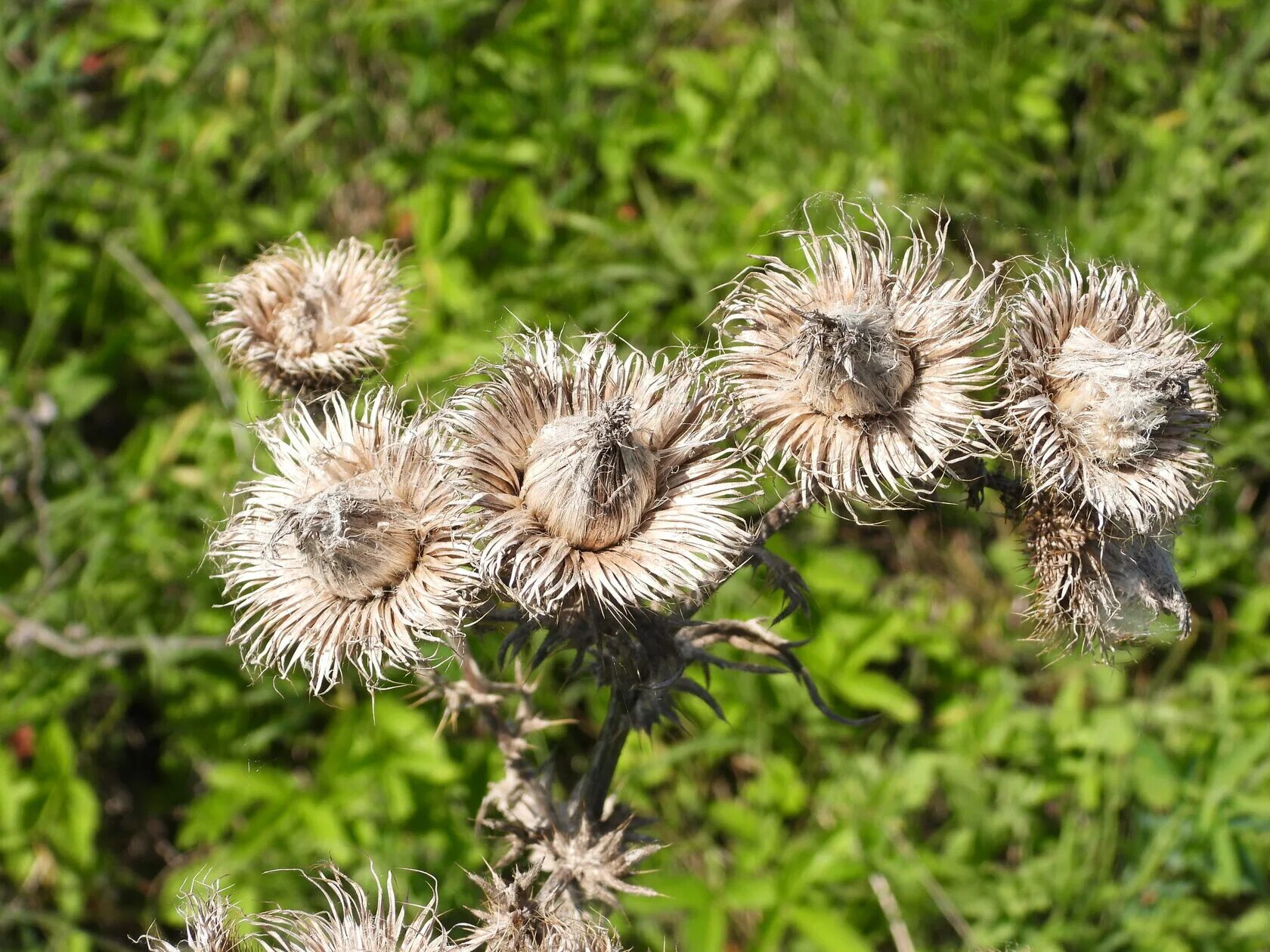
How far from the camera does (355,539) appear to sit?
2.12 meters

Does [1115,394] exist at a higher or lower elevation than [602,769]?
higher

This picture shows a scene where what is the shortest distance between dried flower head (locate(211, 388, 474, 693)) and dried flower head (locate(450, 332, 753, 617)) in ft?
0.33

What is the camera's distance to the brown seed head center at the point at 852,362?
2.12m

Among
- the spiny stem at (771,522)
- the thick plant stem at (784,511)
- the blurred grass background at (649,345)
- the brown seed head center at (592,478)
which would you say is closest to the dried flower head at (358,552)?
the brown seed head center at (592,478)

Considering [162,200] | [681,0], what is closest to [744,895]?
[162,200]

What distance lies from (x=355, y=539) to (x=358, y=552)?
0.02 meters

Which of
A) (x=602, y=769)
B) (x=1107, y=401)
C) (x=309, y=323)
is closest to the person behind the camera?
(x=1107, y=401)

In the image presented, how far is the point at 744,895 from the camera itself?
3.41m

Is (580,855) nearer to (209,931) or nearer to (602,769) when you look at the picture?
(602,769)

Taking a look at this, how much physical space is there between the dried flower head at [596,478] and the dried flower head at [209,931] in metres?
0.91

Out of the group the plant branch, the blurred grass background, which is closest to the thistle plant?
the blurred grass background

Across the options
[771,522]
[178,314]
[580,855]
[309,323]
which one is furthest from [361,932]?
[178,314]

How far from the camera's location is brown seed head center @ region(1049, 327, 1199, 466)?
2158mm

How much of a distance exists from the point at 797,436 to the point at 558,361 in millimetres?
504
